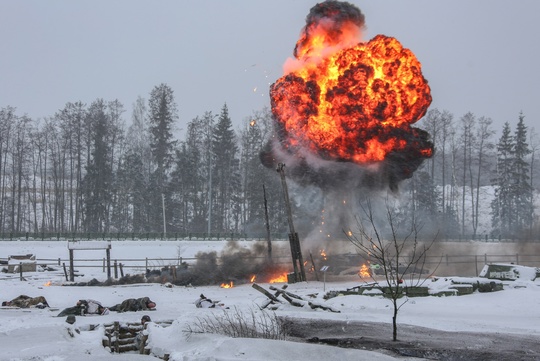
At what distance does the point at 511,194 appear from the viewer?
75625mm

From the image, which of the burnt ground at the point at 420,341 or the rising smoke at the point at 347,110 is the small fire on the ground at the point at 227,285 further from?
the burnt ground at the point at 420,341

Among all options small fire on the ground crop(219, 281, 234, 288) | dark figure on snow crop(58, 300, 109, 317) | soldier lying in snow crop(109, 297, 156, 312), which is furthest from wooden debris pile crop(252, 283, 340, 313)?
small fire on the ground crop(219, 281, 234, 288)

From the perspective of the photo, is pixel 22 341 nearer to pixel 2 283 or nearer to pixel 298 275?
pixel 2 283

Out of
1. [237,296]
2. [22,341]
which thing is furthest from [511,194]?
[22,341]

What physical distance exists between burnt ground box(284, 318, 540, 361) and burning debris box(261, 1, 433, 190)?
20.3 meters

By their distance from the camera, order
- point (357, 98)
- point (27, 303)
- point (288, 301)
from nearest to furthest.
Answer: point (288, 301) < point (27, 303) < point (357, 98)

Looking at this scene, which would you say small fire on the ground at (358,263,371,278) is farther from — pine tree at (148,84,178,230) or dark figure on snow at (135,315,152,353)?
pine tree at (148,84,178,230)

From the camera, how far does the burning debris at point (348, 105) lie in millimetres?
37438

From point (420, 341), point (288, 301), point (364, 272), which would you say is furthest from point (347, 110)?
point (420, 341)

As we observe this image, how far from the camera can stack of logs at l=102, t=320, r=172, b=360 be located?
16750mm

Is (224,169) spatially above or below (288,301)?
above

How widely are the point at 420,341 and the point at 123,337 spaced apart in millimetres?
9139

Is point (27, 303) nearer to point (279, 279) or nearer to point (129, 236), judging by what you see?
point (279, 279)

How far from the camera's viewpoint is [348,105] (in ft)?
123
